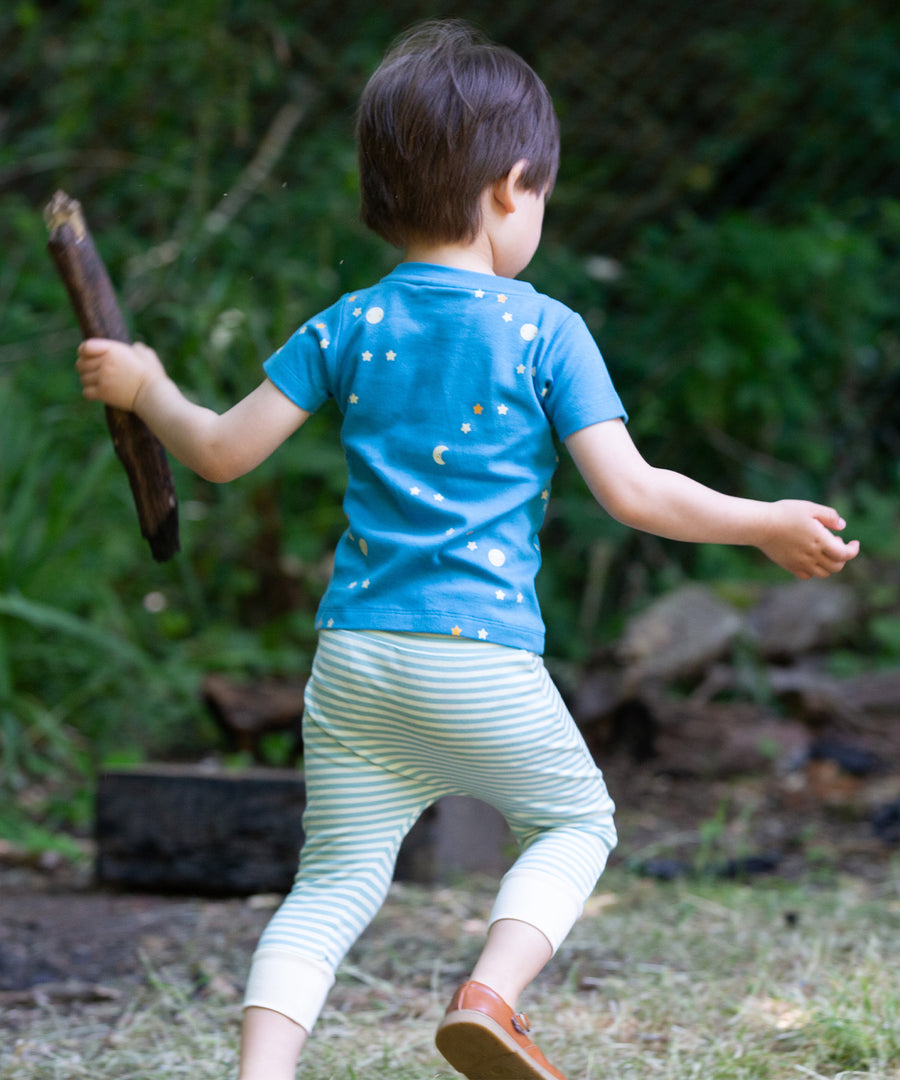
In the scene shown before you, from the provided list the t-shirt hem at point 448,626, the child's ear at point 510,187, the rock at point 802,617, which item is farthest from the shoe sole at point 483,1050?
the rock at point 802,617

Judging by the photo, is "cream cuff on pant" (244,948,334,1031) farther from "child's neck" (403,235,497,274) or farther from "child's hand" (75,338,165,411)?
"child's neck" (403,235,497,274)

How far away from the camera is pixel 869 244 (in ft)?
14.6

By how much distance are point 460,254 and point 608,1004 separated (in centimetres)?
113

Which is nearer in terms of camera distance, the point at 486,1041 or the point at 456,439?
the point at 486,1041

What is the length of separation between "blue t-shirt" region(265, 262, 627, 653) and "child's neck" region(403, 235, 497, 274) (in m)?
0.02

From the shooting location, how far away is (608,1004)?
6.15 feet

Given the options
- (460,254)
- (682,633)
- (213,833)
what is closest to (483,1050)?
(460,254)

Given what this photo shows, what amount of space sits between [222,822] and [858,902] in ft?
4.16

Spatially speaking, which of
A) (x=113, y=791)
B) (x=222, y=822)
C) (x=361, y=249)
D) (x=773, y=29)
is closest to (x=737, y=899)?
(x=222, y=822)

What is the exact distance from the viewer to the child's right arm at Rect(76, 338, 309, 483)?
148cm

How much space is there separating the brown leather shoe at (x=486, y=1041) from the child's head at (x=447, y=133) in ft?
2.78

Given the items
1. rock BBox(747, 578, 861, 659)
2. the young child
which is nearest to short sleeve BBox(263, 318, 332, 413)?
the young child

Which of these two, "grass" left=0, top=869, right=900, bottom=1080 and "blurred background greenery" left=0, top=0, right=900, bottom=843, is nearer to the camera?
"grass" left=0, top=869, right=900, bottom=1080

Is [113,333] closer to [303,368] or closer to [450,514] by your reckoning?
[303,368]
